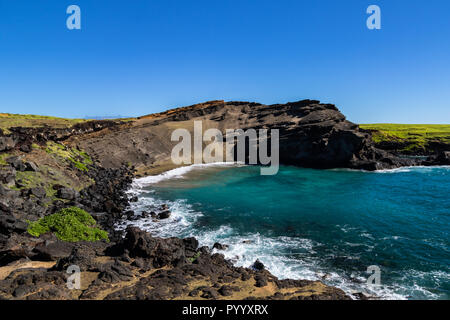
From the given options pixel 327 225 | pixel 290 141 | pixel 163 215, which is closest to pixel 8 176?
pixel 163 215

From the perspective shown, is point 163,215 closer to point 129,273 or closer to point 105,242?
point 105,242

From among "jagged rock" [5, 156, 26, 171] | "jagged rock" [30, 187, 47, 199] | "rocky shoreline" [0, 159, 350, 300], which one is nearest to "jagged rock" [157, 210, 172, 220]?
"rocky shoreline" [0, 159, 350, 300]

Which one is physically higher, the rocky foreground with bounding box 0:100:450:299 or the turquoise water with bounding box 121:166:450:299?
the rocky foreground with bounding box 0:100:450:299

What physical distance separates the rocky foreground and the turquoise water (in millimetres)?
2775

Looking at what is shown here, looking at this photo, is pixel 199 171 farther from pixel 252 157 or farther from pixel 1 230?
pixel 1 230

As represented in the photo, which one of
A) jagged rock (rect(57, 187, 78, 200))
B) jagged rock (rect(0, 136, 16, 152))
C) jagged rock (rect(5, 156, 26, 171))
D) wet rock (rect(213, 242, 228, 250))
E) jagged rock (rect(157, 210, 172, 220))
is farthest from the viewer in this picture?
jagged rock (rect(0, 136, 16, 152))

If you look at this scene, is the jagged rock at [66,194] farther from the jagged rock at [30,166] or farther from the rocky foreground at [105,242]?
the jagged rock at [30,166]

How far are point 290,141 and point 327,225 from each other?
49407 millimetres

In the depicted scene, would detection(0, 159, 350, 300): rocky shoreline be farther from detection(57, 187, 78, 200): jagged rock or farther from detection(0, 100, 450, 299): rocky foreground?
detection(57, 187, 78, 200): jagged rock

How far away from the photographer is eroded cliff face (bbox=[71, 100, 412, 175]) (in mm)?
60688

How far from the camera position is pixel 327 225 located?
2483 centimetres

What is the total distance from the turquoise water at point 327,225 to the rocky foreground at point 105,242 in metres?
2.77
